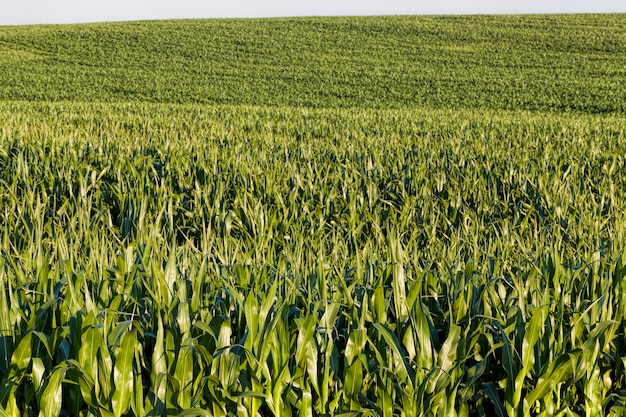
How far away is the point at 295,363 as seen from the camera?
177 cm

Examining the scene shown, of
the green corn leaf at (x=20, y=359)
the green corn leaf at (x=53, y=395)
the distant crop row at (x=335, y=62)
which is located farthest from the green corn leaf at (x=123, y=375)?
the distant crop row at (x=335, y=62)

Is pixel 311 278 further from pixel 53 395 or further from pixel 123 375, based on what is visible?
pixel 53 395

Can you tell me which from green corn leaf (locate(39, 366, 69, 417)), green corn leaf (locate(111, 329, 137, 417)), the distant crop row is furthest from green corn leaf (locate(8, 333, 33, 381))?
the distant crop row

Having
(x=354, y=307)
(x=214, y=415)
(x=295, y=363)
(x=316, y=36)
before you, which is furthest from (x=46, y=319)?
(x=316, y=36)

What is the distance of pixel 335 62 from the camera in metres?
32.7

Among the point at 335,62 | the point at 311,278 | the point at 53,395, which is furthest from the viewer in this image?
the point at 335,62

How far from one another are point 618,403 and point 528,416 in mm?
305

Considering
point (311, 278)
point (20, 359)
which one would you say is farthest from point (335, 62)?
point (20, 359)

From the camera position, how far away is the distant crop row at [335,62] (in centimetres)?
2516

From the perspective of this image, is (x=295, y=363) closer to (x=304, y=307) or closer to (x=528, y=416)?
(x=304, y=307)

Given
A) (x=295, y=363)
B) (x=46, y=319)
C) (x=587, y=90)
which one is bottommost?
(x=587, y=90)

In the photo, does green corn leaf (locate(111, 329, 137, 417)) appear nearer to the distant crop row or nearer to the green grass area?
the green grass area

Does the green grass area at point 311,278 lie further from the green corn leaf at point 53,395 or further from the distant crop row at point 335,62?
the distant crop row at point 335,62

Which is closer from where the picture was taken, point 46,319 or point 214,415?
point 214,415
